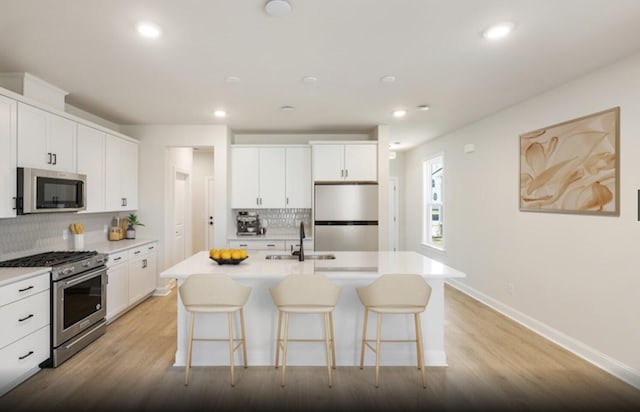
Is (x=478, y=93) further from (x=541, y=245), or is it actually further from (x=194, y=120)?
(x=194, y=120)

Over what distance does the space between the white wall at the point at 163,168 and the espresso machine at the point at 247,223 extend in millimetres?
413

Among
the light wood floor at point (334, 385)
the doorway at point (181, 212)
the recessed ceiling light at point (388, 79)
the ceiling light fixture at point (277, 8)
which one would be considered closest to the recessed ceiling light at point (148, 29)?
the ceiling light fixture at point (277, 8)

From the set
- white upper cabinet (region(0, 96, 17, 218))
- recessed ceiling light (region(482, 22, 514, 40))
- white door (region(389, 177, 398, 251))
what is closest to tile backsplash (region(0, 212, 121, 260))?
white upper cabinet (region(0, 96, 17, 218))

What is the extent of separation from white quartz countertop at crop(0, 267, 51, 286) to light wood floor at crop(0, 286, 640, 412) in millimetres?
812

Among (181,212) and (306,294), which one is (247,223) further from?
(306,294)

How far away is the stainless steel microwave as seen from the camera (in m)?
2.90

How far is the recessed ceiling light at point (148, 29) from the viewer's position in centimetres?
224

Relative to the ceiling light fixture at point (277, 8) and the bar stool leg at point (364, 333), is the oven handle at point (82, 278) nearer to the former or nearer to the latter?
the bar stool leg at point (364, 333)

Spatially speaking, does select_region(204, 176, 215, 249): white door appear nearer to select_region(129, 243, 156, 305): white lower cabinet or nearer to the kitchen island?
select_region(129, 243, 156, 305): white lower cabinet

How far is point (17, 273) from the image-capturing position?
2547 mm

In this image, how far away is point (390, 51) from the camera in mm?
2629

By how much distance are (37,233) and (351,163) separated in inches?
153

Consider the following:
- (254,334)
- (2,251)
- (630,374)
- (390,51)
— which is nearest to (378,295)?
(254,334)

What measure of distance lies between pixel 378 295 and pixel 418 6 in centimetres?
193
